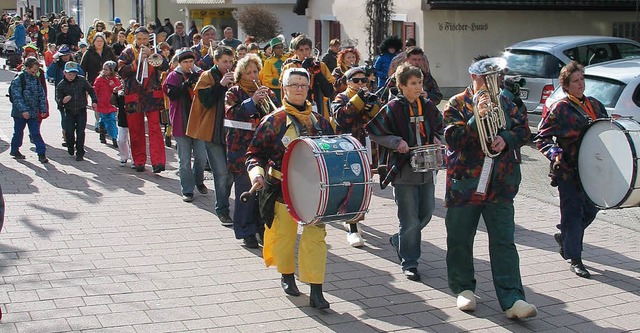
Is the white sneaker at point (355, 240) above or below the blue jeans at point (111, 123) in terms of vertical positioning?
below

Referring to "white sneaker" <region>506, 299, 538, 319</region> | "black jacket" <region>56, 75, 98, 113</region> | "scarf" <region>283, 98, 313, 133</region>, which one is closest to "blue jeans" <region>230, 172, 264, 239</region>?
"scarf" <region>283, 98, 313, 133</region>

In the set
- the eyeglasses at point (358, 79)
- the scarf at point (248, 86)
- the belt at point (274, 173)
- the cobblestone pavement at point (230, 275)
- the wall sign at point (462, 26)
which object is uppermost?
the wall sign at point (462, 26)

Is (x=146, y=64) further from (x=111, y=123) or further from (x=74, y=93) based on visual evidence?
(x=111, y=123)

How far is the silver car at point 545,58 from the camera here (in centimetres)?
1534

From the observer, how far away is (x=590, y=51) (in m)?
17.3

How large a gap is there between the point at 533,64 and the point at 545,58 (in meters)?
0.22

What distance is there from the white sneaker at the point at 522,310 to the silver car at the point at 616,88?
641cm

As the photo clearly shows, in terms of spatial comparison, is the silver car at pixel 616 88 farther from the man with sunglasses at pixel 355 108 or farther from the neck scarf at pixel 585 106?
the neck scarf at pixel 585 106

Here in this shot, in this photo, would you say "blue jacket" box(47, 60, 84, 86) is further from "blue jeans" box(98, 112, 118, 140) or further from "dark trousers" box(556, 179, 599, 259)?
"dark trousers" box(556, 179, 599, 259)

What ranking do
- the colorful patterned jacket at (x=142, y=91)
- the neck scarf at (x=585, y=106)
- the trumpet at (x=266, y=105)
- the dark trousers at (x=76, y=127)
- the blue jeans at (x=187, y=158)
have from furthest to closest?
the dark trousers at (x=76, y=127)
the colorful patterned jacket at (x=142, y=91)
the blue jeans at (x=187, y=158)
the trumpet at (x=266, y=105)
the neck scarf at (x=585, y=106)

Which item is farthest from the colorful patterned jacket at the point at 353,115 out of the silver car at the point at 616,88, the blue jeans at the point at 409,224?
the silver car at the point at 616,88

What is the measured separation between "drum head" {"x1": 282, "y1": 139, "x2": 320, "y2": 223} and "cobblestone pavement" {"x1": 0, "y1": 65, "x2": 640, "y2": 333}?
0.75 metres

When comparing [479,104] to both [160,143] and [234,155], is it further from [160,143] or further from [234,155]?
[160,143]

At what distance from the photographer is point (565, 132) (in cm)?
764
